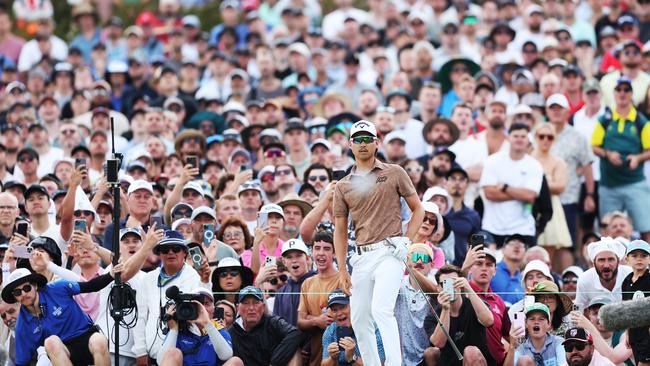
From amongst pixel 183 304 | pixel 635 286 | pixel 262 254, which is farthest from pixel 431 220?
pixel 183 304

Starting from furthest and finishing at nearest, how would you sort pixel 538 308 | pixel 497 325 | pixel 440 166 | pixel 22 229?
1. pixel 440 166
2. pixel 22 229
3. pixel 497 325
4. pixel 538 308

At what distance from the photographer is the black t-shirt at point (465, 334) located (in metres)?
15.1

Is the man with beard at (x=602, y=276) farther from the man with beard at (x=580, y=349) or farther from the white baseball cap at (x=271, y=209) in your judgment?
the white baseball cap at (x=271, y=209)

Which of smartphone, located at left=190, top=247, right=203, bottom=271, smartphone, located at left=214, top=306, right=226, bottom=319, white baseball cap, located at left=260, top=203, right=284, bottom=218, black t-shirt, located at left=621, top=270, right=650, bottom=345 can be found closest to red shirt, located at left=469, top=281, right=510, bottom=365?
black t-shirt, located at left=621, top=270, right=650, bottom=345

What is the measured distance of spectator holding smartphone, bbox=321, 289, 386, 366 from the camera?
14992 millimetres

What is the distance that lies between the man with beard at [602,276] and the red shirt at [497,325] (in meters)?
0.87

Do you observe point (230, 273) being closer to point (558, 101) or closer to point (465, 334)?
point (465, 334)

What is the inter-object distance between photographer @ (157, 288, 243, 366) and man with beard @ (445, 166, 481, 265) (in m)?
4.17

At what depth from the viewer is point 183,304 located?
48.3ft

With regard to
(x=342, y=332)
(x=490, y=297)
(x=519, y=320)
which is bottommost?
(x=342, y=332)

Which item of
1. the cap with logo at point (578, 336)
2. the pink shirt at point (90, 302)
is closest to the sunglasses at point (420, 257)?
the cap with logo at point (578, 336)

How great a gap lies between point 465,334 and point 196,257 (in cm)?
304

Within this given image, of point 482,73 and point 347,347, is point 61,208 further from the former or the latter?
point 482,73

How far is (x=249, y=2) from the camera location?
1217 inches
